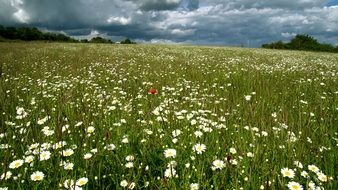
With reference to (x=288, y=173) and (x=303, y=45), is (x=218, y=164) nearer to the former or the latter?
(x=288, y=173)

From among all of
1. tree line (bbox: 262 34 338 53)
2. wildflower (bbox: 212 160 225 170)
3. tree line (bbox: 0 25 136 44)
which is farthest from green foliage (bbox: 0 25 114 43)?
wildflower (bbox: 212 160 225 170)

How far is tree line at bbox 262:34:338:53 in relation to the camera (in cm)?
6581

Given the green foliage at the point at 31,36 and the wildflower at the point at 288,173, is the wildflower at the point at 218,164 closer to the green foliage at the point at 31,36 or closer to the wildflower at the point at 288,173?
the wildflower at the point at 288,173

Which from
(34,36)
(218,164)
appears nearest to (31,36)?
(34,36)

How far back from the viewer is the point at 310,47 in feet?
224

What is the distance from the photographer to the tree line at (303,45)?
6581 cm

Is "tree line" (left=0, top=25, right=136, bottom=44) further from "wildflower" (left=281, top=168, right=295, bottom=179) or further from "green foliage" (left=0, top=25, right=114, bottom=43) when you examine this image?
"wildflower" (left=281, top=168, right=295, bottom=179)

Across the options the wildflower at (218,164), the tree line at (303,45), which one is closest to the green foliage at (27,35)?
the tree line at (303,45)

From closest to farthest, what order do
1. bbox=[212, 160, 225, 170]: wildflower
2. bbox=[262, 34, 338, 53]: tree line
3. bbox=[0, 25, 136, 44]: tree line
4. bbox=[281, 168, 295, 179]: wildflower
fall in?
bbox=[281, 168, 295, 179]: wildflower, bbox=[212, 160, 225, 170]: wildflower, bbox=[262, 34, 338, 53]: tree line, bbox=[0, 25, 136, 44]: tree line

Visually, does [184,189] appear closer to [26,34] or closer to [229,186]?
[229,186]

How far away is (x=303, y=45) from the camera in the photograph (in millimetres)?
69750

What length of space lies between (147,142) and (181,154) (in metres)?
0.46

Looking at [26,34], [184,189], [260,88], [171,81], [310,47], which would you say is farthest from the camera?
[26,34]

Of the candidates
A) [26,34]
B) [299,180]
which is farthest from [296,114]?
[26,34]
